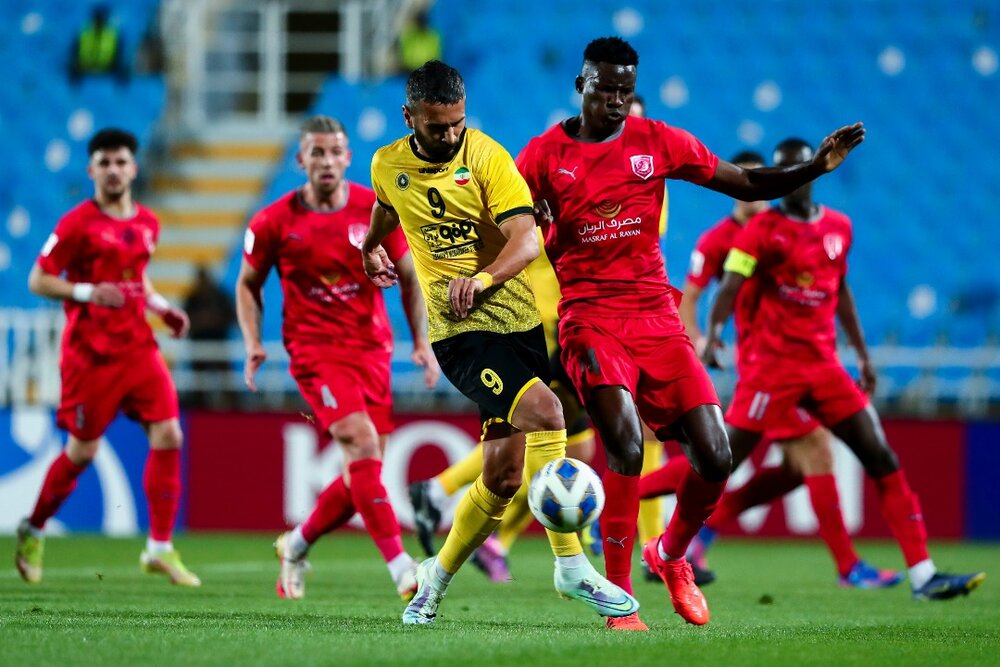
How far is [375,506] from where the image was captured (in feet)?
23.1

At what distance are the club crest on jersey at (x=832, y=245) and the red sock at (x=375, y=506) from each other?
273 cm

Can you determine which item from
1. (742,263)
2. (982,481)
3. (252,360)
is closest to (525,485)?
(742,263)

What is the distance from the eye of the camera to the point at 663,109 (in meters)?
16.3

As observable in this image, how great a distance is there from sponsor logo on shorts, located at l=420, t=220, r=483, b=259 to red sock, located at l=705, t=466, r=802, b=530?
3491 millimetres

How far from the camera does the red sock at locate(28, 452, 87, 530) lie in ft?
27.4

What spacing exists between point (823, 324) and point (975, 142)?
354 inches

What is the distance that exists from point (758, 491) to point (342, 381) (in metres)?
2.82

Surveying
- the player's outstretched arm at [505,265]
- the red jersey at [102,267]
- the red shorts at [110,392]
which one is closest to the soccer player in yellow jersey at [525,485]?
the red shorts at [110,392]

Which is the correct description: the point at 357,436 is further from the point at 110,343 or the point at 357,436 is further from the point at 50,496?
the point at 50,496

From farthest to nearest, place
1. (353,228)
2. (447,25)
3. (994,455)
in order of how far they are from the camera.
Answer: (447,25)
(994,455)
(353,228)

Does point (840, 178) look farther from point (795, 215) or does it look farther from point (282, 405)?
point (795, 215)

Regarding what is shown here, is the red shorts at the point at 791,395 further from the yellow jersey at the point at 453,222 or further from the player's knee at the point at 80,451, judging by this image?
the player's knee at the point at 80,451

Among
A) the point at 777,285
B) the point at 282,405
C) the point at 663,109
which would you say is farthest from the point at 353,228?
the point at 663,109

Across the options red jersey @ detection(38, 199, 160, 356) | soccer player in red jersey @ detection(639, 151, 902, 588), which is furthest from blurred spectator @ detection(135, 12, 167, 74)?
soccer player in red jersey @ detection(639, 151, 902, 588)
